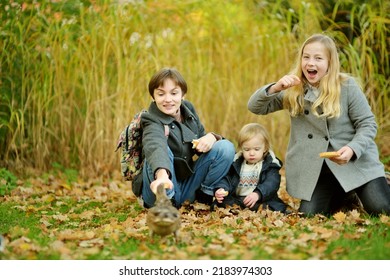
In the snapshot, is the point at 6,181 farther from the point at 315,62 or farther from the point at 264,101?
the point at 315,62

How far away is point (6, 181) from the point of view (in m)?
5.62

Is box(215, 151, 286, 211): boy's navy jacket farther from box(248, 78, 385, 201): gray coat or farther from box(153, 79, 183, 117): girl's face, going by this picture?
box(153, 79, 183, 117): girl's face

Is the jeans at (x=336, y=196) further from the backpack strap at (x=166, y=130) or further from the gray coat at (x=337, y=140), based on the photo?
the backpack strap at (x=166, y=130)

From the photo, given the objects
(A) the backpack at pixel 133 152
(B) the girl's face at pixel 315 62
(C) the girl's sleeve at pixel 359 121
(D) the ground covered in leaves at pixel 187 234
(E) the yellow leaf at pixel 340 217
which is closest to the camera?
(D) the ground covered in leaves at pixel 187 234

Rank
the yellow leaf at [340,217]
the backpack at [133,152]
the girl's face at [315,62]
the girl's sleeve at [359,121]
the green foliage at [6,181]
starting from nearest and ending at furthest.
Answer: the yellow leaf at [340,217]
the girl's sleeve at [359,121]
the girl's face at [315,62]
the backpack at [133,152]
the green foliage at [6,181]

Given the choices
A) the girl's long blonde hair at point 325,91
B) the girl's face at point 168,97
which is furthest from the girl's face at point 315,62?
the girl's face at point 168,97

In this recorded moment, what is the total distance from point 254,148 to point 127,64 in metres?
2.21

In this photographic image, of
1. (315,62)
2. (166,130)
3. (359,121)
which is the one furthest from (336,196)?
(166,130)

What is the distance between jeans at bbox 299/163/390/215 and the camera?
4242 millimetres

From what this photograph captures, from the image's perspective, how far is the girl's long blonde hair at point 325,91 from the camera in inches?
167

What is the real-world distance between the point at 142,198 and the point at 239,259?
1616 millimetres

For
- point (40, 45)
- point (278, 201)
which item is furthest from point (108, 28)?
point (278, 201)

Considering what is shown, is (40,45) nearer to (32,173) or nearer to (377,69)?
(32,173)

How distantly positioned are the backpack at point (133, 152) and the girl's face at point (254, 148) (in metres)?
0.78
